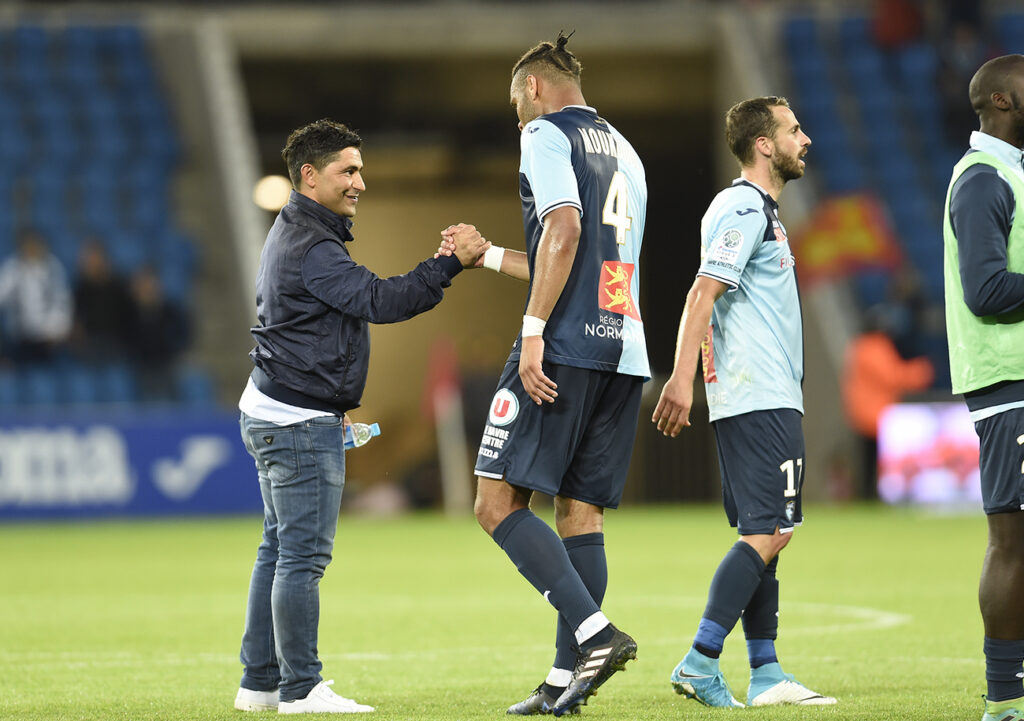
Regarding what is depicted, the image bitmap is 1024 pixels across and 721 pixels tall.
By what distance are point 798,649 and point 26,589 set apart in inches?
224

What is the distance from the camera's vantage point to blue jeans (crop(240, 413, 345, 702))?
5.53 metres

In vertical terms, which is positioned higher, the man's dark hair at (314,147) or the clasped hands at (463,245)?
the man's dark hair at (314,147)

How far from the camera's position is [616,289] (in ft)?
18.2

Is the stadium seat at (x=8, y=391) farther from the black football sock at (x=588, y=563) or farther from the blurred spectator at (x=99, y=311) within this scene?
the black football sock at (x=588, y=563)

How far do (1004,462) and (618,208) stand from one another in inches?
62.9

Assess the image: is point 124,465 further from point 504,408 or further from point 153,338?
point 504,408

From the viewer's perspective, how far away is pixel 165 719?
5.37 m

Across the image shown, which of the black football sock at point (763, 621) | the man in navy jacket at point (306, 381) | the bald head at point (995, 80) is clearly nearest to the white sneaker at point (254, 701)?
the man in navy jacket at point (306, 381)

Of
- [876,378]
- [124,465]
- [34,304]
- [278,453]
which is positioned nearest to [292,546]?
[278,453]

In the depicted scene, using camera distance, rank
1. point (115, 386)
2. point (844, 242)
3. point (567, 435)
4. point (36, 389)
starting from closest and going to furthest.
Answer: point (567, 435) → point (36, 389) → point (115, 386) → point (844, 242)

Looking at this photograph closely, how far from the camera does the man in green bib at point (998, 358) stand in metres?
4.82

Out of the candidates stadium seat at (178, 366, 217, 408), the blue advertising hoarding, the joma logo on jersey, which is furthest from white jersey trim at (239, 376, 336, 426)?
stadium seat at (178, 366, 217, 408)

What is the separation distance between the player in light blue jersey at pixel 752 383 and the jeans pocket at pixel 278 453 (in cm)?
129

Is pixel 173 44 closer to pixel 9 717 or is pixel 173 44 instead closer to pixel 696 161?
pixel 696 161
